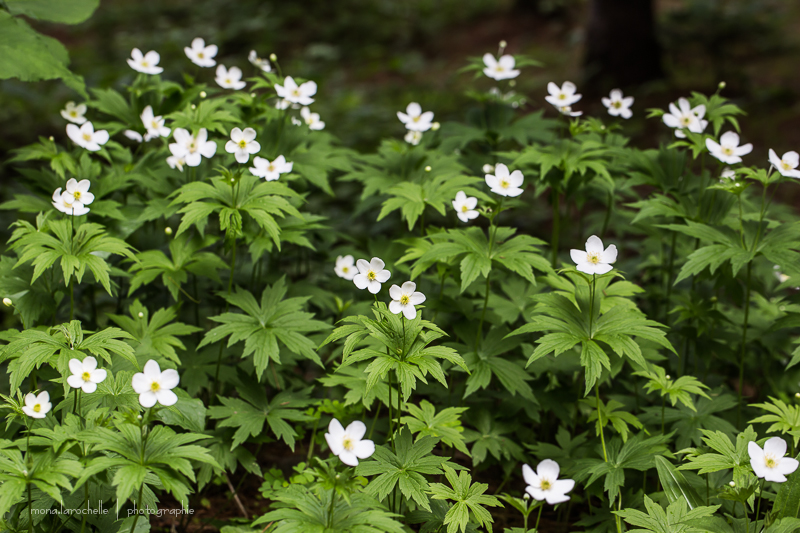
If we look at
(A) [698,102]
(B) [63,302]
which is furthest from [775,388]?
(B) [63,302]

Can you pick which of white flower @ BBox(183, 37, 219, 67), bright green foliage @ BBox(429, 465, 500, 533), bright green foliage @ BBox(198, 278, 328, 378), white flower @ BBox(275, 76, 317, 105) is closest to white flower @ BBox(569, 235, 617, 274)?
bright green foliage @ BBox(429, 465, 500, 533)

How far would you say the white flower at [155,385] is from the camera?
5.87 ft

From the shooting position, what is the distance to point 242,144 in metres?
2.65

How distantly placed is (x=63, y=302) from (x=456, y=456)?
2.29m

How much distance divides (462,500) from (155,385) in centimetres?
113

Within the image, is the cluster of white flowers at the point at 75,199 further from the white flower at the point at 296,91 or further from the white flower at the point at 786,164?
the white flower at the point at 786,164

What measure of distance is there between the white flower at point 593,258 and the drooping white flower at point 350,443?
3.54ft

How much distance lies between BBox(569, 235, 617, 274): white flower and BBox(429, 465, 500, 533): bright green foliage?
0.92 meters

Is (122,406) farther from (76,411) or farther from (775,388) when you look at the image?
(775,388)

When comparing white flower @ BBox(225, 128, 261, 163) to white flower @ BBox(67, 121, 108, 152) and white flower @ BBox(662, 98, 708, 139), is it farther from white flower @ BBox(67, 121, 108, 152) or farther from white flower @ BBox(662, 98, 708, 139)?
white flower @ BBox(662, 98, 708, 139)

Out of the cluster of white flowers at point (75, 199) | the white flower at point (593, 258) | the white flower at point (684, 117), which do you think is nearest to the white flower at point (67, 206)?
the cluster of white flowers at point (75, 199)

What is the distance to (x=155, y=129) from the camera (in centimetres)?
306

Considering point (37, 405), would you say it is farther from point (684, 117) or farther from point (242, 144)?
point (684, 117)

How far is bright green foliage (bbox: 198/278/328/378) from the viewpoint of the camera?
2.50 meters
